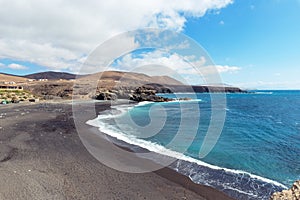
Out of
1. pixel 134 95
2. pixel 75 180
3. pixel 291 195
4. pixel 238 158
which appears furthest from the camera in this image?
pixel 134 95

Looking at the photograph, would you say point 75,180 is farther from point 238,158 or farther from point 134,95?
point 134,95

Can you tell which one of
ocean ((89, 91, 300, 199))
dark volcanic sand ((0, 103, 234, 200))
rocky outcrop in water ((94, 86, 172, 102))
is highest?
rocky outcrop in water ((94, 86, 172, 102))

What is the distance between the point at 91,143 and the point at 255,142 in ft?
54.2

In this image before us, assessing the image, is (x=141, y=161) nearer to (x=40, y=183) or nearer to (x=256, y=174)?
(x=40, y=183)

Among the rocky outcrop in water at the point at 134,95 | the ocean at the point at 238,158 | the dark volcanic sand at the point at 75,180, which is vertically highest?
the rocky outcrop in water at the point at 134,95

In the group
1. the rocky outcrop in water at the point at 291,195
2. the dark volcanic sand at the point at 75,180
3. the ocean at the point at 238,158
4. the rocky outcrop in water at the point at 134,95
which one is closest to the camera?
the rocky outcrop in water at the point at 291,195

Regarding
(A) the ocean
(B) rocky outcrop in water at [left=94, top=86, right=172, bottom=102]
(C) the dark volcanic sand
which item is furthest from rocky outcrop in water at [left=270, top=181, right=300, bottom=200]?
(B) rocky outcrop in water at [left=94, top=86, right=172, bottom=102]

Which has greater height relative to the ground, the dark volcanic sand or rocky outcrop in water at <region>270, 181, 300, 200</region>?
rocky outcrop in water at <region>270, 181, 300, 200</region>

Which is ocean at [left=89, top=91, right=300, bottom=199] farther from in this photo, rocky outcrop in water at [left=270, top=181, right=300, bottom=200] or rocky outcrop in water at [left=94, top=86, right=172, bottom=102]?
rocky outcrop in water at [left=94, top=86, right=172, bottom=102]

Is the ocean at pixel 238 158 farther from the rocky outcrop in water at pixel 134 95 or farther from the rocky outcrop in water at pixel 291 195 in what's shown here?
the rocky outcrop in water at pixel 134 95

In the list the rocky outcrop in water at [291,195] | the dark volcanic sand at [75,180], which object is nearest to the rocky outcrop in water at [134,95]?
the dark volcanic sand at [75,180]

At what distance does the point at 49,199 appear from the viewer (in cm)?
885

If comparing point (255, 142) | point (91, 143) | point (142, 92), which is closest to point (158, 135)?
point (91, 143)

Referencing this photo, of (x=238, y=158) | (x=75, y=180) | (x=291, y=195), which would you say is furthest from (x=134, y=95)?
(x=291, y=195)
